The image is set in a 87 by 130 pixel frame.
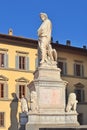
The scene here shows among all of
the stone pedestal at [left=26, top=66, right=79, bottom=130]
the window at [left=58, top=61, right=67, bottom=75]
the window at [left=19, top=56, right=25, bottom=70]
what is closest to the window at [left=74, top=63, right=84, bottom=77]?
the window at [left=58, top=61, right=67, bottom=75]

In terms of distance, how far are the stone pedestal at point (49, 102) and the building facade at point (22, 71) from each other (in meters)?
15.7

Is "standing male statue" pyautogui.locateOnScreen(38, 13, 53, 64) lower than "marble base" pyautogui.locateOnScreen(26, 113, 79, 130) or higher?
higher

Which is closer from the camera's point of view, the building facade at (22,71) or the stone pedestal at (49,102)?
the stone pedestal at (49,102)

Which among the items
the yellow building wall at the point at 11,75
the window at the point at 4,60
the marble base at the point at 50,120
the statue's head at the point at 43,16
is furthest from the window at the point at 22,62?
the marble base at the point at 50,120

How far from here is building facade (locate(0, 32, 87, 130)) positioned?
37938 millimetres

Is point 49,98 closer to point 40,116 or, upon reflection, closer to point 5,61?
point 40,116

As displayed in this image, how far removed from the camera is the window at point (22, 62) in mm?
40000

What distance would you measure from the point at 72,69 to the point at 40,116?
23911mm

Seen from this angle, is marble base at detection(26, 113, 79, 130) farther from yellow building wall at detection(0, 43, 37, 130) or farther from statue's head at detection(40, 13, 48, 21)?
yellow building wall at detection(0, 43, 37, 130)

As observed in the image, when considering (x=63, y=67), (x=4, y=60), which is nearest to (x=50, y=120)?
(x=4, y=60)

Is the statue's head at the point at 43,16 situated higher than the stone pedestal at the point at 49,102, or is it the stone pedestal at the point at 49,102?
the statue's head at the point at 43,16

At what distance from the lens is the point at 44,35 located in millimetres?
22062

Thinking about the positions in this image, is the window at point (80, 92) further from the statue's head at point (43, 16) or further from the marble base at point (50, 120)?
the marble base at point (50, 120)

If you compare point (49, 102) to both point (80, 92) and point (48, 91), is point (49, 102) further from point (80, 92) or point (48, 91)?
point (80, 92)
